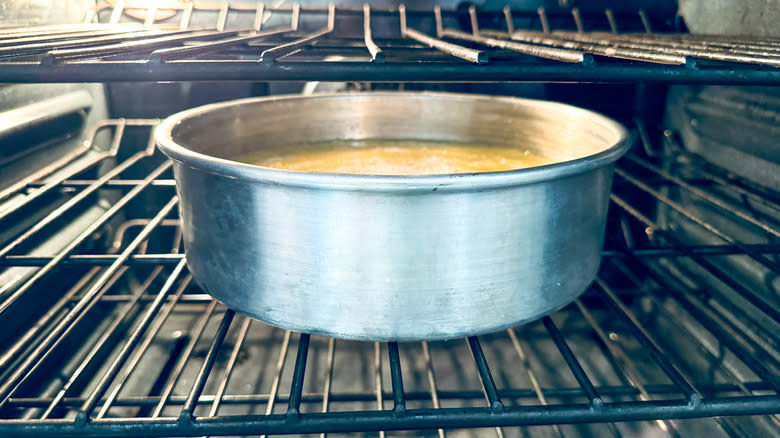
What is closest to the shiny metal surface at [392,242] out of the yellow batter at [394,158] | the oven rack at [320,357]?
the oven rack at [320,357]

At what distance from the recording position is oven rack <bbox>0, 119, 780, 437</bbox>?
1.82ft

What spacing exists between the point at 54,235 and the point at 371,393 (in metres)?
0.62

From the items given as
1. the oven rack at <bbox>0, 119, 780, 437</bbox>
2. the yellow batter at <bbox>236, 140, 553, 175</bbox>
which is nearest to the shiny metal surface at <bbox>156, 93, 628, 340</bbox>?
the oven rack at <bbox>0, 119, 780, 437</bbox>

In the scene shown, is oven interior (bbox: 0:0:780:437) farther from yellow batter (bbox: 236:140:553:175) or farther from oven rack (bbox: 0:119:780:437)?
yellow batter (bbox: 236:140:553:175)

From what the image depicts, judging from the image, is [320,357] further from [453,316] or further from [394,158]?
[453,316]

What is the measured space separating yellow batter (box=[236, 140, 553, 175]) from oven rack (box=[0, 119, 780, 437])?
0.19 m

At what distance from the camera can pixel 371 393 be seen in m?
0.98

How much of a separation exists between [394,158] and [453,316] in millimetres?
443

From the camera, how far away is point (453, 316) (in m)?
0.58

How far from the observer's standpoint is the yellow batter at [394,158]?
2.93 ft

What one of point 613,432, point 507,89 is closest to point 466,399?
point 613,432

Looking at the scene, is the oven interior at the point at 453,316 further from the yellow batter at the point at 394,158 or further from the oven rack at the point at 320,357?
the yellow batter at the point at 394,158

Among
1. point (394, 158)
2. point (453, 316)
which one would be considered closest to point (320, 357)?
point (394, 158)

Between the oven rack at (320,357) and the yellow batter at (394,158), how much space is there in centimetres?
19
